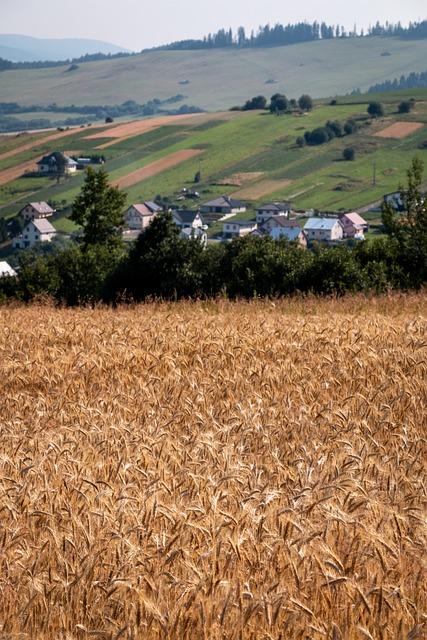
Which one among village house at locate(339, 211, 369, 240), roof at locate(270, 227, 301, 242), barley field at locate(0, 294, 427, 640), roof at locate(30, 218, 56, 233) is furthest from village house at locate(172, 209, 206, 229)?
barley field at locate(0, 294, 427, 640)

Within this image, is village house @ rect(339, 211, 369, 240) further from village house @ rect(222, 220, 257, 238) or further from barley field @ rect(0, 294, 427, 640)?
barley field @ rect(0, 294, 427, 640)

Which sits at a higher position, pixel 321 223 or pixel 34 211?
pixel 34 211

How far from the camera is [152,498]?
6527 mm

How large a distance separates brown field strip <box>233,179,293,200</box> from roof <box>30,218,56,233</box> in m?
41.0

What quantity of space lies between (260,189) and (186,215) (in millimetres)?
24435

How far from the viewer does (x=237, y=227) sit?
6742 inches

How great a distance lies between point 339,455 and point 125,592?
10.2ft

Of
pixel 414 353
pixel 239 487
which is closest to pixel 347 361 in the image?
pixel 414 353

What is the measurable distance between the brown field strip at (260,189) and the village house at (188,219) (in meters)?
17.0

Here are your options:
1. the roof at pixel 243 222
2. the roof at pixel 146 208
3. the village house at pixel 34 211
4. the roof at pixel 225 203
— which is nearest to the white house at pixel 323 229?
the roof at pixel 243 222

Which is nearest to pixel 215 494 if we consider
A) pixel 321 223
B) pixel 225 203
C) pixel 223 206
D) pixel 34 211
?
pixel 321 223

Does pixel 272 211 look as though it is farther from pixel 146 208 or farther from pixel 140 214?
pixel 146 208

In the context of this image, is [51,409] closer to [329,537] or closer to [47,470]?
[47,470]

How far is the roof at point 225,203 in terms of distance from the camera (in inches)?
7175
